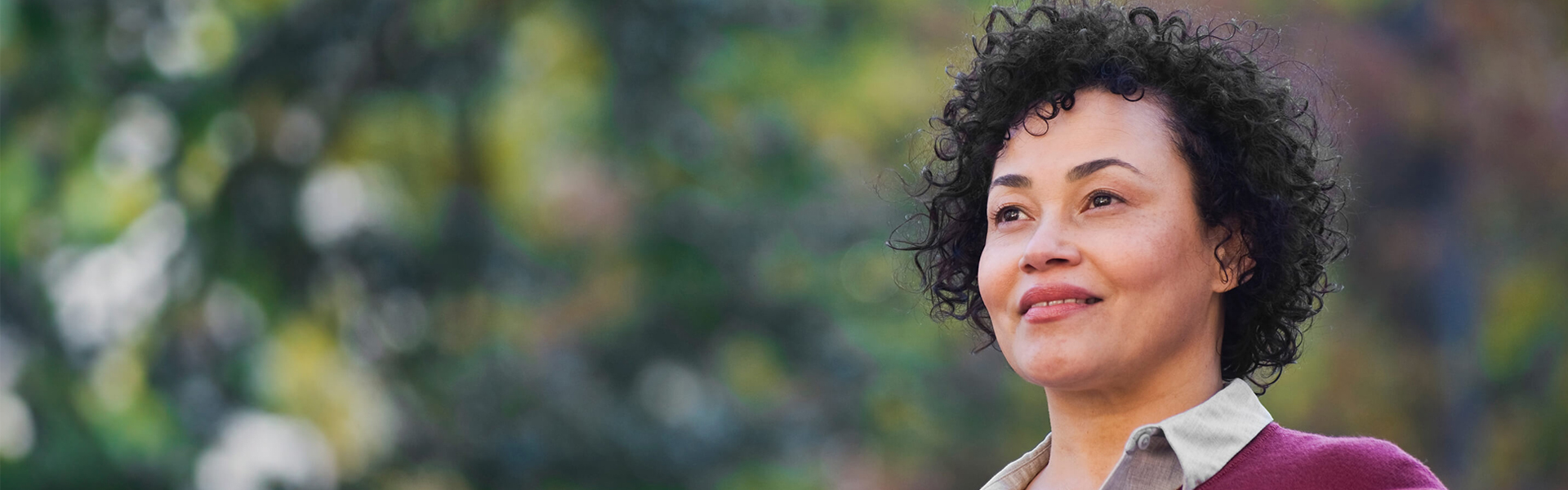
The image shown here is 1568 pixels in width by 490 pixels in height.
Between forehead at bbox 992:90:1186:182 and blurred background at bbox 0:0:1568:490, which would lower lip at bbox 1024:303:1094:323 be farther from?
blurred background at bbox 0:0:1568:490

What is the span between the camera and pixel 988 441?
30.5 feet

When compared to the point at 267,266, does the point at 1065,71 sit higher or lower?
lower

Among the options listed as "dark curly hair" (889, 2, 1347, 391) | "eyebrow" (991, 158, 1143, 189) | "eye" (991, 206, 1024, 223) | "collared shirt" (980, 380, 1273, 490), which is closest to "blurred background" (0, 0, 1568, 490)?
"dark curly hair" (889, 2, 1347, 391)

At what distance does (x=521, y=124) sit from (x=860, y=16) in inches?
97.2

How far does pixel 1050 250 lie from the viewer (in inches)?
80.1

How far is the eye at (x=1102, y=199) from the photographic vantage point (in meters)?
2.05

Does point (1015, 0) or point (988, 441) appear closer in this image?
point (1015, 0)

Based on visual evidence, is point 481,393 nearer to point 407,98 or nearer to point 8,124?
point 407,98

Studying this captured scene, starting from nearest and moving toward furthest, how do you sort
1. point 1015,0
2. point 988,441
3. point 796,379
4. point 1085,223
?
point 1085,223 → point 1015,0 → point 796,379 → point 988,441

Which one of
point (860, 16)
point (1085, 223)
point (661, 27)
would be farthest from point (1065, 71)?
point (860, 16)

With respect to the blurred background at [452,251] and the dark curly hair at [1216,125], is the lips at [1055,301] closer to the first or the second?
the dark curly hair at [1216,125]

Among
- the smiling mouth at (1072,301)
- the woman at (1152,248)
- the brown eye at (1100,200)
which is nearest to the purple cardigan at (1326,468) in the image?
the woman at (1152,248)

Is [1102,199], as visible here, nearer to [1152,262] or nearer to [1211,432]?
[1152,262]

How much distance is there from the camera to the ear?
6.89 ft
